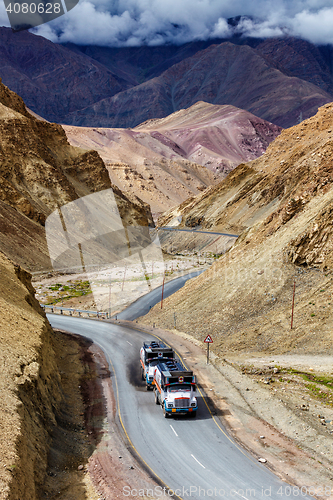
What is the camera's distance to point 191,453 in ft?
56.3

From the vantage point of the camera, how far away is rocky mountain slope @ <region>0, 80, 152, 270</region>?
68375 mm

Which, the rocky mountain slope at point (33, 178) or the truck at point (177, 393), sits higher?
the rocky mountain slope at point (33, 178)

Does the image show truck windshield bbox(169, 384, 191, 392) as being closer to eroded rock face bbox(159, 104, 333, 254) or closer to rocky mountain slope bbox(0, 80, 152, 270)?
rocky mountain slope bbox(0, 80, 152, 270)

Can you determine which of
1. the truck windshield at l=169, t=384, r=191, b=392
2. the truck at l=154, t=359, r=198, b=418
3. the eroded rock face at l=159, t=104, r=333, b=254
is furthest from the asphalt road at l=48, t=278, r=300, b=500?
the eroded rock face at l=159, t=104, r=333, b=254

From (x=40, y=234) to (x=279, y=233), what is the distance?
4270cm

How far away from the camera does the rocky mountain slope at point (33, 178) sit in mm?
68375

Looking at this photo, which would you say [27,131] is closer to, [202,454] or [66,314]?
[66,314]

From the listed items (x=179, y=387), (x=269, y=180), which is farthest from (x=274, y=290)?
(x=269, y=180)

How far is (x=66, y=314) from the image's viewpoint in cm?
4969

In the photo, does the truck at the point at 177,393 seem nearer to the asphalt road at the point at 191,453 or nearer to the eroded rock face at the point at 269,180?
the asphalt road at the point at 191,453

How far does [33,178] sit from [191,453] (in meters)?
72.9

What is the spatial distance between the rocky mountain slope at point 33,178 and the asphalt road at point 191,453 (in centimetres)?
4695

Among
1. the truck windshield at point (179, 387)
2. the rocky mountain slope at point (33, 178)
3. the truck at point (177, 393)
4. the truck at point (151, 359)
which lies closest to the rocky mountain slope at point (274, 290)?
the truck at point (151, 359)

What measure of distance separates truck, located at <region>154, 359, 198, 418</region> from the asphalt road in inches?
16.3
